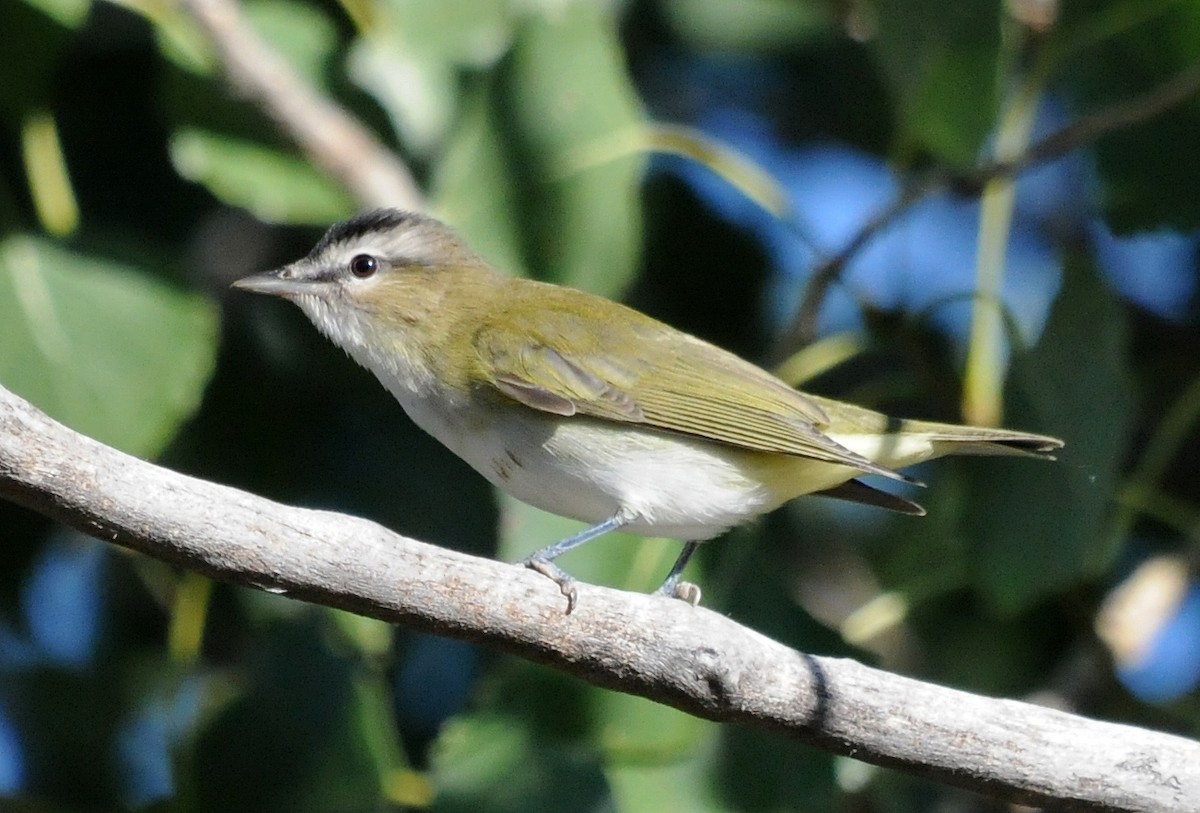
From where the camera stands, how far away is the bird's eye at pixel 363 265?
3508mm

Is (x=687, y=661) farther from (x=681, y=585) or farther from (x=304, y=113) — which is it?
(x=304, y=113)

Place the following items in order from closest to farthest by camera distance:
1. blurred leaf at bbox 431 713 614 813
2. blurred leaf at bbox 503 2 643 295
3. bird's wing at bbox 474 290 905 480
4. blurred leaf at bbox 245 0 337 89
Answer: blurred leaf at bbox 431 713 614 813 < bird's wing at bbox 474 290 905 480 < blurred leaf at bbox 503 2 643 295 < blurred leaf at bbox 245 0 337 89

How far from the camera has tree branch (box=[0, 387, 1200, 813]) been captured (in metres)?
2.09

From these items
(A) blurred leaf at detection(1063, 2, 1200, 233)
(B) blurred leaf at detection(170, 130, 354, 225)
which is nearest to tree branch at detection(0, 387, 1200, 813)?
(B) blurred leaf at detection(170, 130, 354, 225)

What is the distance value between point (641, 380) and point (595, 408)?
0.56 ft

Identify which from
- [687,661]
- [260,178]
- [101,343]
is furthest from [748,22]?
[687,661]

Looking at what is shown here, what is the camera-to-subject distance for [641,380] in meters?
3.31

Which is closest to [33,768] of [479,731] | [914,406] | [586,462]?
[479,731]

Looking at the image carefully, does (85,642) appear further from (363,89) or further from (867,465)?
(867,465)

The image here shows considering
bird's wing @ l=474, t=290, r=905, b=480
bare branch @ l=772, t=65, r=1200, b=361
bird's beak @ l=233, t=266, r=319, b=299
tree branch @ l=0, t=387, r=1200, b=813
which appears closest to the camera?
tree branch @ l=0, t=387, r=1200, b=813

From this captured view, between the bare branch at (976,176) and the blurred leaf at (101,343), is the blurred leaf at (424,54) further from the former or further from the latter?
the bare branch at (976,176)

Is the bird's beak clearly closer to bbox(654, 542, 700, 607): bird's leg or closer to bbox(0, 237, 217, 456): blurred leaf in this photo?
bbox(0, 237, 217, 456): blurred leaf

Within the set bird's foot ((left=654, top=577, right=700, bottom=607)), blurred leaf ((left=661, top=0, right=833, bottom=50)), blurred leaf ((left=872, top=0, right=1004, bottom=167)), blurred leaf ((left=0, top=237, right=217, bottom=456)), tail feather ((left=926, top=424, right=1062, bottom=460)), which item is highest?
blurred leaf ((left=661, top=0, right=833, bottom=50))

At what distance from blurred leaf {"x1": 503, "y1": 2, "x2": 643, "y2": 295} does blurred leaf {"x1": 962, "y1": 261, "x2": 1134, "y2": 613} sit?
0.94 m
